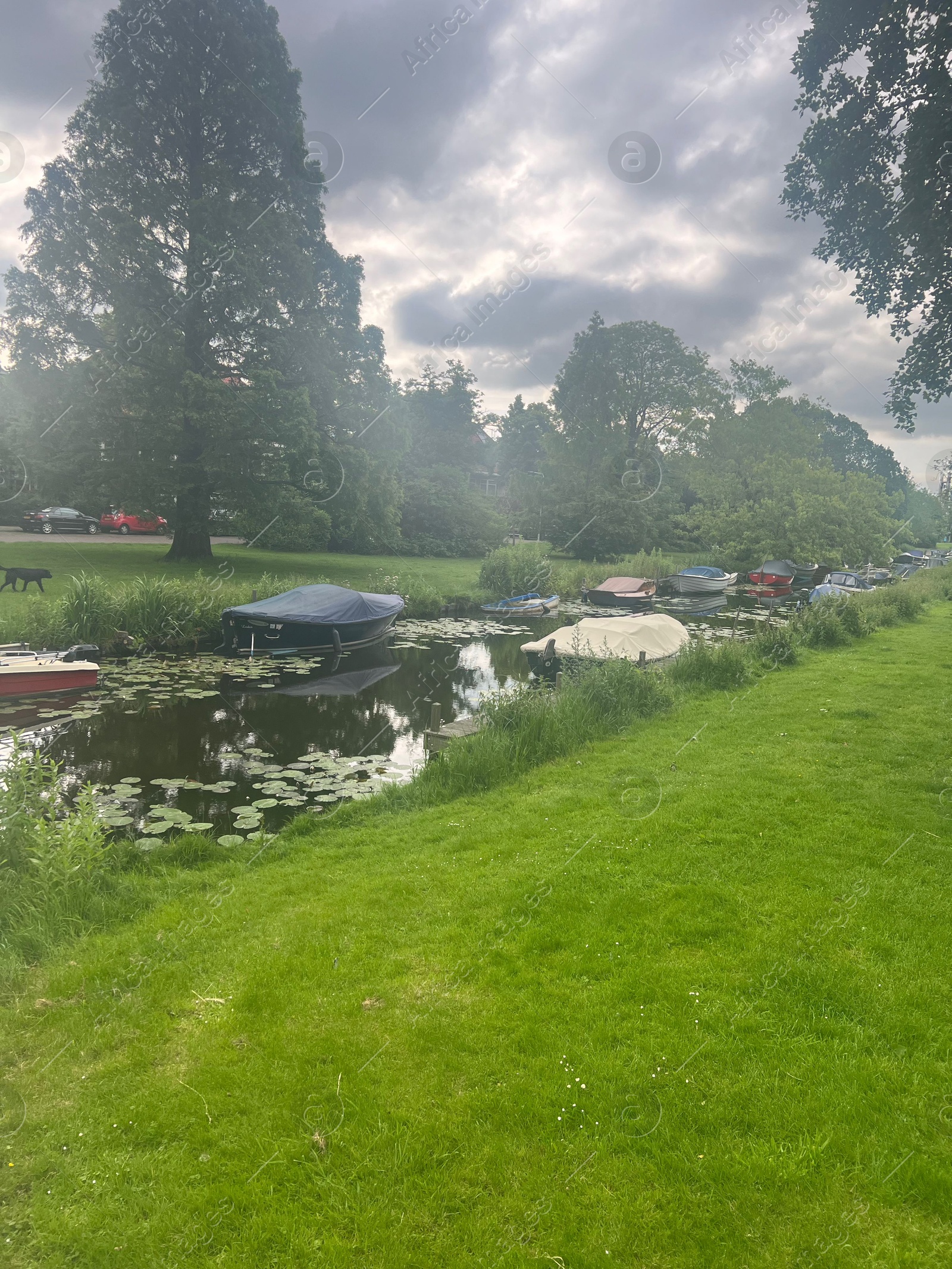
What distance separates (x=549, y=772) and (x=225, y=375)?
22.8m

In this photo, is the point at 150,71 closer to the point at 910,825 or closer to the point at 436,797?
the point at 436,797

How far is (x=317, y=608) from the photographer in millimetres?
18078

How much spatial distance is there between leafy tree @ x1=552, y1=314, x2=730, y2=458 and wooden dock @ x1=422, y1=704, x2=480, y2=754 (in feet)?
153

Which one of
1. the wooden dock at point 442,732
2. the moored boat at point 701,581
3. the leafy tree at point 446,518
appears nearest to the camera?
the wooden dock at point 442,732

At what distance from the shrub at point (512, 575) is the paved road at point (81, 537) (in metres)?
15.3

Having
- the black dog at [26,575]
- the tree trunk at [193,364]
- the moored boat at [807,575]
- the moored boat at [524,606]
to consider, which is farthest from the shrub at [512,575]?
the moored boat at [807,575]

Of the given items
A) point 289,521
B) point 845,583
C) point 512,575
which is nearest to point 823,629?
point 512,575

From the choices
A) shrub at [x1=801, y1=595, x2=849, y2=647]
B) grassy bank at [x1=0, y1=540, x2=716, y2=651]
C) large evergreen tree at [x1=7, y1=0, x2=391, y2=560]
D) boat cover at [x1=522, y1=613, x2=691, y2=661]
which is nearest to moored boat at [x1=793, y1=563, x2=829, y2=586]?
grassy bank at [x1=0, y1=540, x2=716, y2=651]

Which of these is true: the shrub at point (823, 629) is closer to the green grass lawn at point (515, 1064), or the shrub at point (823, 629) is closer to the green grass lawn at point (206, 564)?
the green grass lawn at point (515, 1064)

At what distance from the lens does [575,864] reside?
571 cm

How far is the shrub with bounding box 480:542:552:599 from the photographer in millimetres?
29297

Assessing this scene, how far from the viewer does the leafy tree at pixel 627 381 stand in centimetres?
5338

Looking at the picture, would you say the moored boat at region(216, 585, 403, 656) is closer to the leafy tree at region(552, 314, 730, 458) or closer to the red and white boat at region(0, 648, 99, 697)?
the red and white boat at region(0, 648, 99, 697)

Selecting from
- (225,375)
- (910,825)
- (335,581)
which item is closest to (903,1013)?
(910,825)
